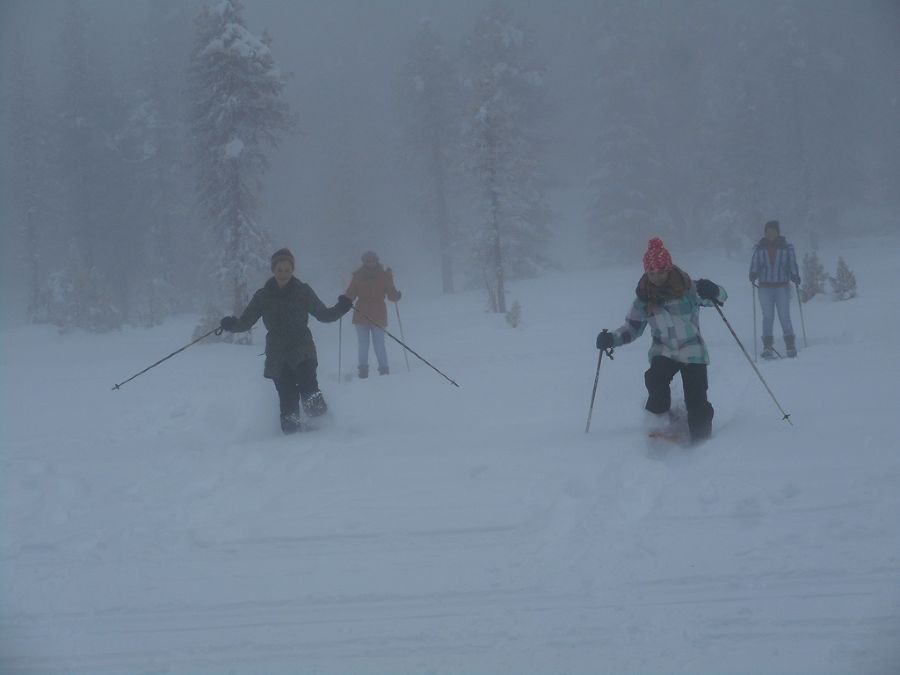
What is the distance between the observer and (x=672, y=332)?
565 centimetres

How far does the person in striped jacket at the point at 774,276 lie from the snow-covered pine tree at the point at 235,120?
14.2 metres

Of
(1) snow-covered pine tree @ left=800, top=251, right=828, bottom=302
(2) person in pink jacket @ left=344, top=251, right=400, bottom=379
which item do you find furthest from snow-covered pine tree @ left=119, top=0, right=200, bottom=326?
(1) snow-covered pine tree @ left=800, top=251, right=828, bottom=302

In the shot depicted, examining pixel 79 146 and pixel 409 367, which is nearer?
pixel 409 367

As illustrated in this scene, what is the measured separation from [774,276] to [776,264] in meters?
0.19

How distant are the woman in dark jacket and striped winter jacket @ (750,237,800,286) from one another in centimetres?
689

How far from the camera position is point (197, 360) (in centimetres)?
1338

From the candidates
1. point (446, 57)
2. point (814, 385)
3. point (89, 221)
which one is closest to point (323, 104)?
point (446, 57)

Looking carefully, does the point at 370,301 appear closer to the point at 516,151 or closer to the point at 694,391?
the point at 694,391

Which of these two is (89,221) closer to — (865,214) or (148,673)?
(148,673)

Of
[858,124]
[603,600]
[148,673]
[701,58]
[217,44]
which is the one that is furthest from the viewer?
[701,58]

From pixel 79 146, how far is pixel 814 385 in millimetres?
33734

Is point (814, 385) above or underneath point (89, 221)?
underneath

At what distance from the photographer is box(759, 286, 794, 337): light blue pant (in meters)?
9.63

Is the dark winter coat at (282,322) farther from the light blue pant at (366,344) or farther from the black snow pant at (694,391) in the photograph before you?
the black snow pant at (694,391)
